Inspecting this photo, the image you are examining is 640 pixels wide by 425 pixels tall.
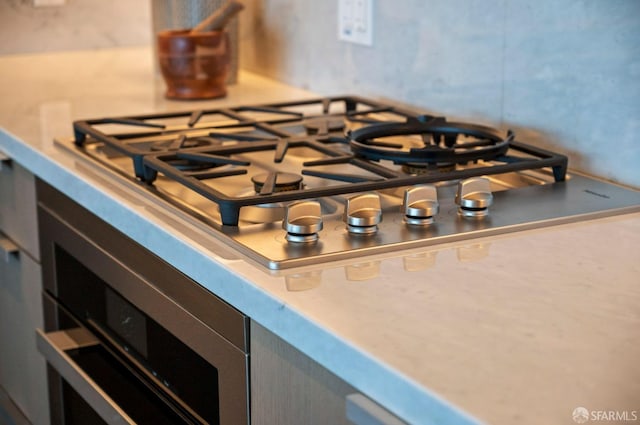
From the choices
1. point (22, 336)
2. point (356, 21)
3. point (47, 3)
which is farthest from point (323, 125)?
point (47, 3)

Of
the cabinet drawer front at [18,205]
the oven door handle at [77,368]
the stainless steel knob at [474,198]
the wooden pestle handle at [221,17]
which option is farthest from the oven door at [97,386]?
the wooden pestle handle at [221,17]

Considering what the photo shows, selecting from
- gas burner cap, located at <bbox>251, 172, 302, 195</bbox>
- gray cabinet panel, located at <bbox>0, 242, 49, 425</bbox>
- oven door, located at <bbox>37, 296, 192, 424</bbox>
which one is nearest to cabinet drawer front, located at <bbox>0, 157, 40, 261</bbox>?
gray cabinet panel, located at <bbox>0, 242, 49, 425</bbox>

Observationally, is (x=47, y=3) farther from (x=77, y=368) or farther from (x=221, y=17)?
(x=77, y=368)

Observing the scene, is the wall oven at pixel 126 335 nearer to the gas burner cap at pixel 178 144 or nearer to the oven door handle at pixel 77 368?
the oven door handle at pixel 77 368

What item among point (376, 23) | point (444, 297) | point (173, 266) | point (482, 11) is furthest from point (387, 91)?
point (444, 297)

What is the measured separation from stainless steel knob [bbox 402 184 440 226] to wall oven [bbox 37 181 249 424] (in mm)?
230

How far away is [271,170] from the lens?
1.41 meters

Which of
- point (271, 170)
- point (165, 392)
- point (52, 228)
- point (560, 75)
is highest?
point (560, 75)

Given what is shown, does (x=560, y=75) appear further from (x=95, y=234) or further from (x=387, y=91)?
(x=95, y=234)

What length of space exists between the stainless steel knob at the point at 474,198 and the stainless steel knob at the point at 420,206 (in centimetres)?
4

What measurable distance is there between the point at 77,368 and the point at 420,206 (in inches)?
24.2

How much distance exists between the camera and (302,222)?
105 cm

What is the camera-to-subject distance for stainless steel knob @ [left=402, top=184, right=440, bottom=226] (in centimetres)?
111

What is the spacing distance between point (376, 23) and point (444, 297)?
3.34ft
